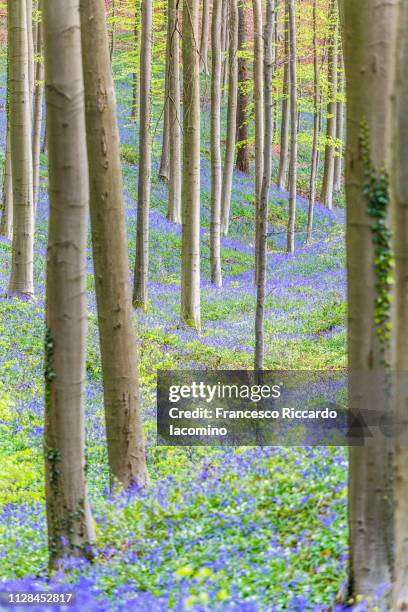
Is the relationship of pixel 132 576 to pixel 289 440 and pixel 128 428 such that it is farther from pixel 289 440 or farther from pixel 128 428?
pixel 289 440

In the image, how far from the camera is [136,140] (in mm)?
42312

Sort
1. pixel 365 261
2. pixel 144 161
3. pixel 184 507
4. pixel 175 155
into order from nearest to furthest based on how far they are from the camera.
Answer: pixel 365 261 → pixel 184 507 → pixel 144 161 → pixel 175 155

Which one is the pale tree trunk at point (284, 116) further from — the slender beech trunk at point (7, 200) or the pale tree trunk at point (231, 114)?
the slender beech trunk at point (7, 200)

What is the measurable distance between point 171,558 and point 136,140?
38.2m

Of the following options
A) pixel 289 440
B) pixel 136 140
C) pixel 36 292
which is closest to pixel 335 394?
pixel 289 440

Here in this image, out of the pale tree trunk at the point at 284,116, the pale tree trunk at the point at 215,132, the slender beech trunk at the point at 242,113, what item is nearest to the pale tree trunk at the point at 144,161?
the pale tree trunk at the point at 215,132

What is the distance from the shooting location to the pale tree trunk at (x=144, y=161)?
17156 millimetres

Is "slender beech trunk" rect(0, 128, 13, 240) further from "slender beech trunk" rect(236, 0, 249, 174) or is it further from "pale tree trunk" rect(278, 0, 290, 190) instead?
"slender beech trunk" rect(236, 0, 249, 174)

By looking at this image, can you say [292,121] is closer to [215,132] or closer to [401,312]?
[215,132]

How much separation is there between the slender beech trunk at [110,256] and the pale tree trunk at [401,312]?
4035mm

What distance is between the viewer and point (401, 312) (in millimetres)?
4137

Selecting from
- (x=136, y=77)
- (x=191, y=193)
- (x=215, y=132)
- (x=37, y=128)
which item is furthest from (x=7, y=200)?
(x=136, y=77)

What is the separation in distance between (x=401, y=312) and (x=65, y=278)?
273cm

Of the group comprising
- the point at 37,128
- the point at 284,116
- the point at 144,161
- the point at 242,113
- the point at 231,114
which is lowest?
the point at 144,161
